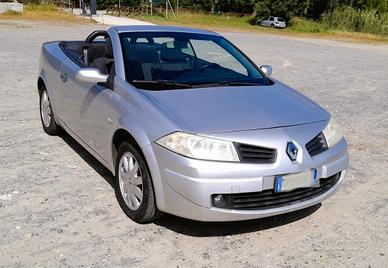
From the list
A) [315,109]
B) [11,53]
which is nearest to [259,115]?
[315,109]

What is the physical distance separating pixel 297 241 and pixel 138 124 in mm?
1480

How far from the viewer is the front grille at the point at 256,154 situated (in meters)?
3.32

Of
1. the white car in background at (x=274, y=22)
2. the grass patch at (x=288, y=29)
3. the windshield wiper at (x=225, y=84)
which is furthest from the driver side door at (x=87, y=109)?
the white car in background at (x=274, y=22)

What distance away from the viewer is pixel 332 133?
3.90 meters

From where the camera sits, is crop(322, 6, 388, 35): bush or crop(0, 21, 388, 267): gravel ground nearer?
crop(0, 21, 388, 267): gravel ground

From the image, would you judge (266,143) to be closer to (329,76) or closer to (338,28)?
(329,76)

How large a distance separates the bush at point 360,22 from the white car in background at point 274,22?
5.82 m

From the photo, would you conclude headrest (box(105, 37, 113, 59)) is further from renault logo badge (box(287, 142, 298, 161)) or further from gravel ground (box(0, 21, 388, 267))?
renault logo badge (box(287, 142, 298, 161))

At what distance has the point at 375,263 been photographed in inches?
132

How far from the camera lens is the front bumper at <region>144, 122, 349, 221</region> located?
3242 millimetres

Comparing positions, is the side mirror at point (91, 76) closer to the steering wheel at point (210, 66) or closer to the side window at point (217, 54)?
the steering wheel at point (210, 66)

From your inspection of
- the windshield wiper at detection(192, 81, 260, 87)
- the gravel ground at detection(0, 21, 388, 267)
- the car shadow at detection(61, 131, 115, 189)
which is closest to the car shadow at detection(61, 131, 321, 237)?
the gravel ground at detection(0, 21, 388, 267)

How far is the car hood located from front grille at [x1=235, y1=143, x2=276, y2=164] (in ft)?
0.54

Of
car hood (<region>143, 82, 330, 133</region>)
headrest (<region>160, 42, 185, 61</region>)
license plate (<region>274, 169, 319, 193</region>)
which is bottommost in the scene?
license plate (<region>274, 169, 319, 193</region>)
